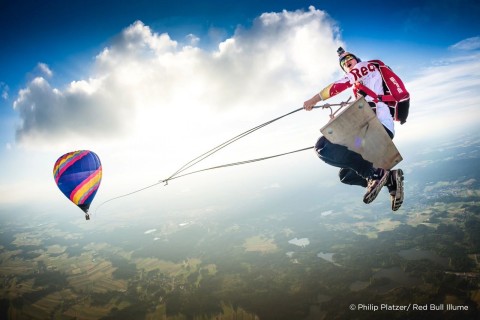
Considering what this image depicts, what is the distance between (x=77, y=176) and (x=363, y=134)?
2232 cm

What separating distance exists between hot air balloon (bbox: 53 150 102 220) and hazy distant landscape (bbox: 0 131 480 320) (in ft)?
220

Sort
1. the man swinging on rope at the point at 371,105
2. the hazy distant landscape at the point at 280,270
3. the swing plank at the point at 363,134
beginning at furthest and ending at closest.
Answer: the hazy distant landscape at the point at 280,270, the man swinging on rope at the point at 371,105, the swing plank at the point at 363,134

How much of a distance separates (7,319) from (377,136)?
12760 cm

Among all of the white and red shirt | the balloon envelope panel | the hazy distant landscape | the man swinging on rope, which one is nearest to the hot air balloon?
the balloon envelope panel

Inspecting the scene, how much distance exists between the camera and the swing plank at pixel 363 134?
3871 mm

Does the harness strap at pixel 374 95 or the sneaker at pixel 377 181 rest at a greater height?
the harness strap at pixel 374 95

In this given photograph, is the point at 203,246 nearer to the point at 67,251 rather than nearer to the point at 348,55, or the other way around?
the point at 67,251

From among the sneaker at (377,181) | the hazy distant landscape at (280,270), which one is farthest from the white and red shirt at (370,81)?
the hazy distant landscape at (280,270)

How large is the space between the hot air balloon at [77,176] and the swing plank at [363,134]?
2118 cm

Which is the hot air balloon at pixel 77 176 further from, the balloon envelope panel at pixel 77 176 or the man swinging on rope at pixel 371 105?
the man swinging on rope at pixel 371 105

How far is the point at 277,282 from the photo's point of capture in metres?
83.6

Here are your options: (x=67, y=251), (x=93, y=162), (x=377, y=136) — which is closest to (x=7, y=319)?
(x=67, y=251)

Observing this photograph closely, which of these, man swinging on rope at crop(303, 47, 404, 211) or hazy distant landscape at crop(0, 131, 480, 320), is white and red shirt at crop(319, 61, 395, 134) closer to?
man swinging on rope at crop(303, 47, 404, 211)

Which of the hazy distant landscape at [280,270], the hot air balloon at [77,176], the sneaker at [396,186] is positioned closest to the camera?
the sneaker at [396,186]
